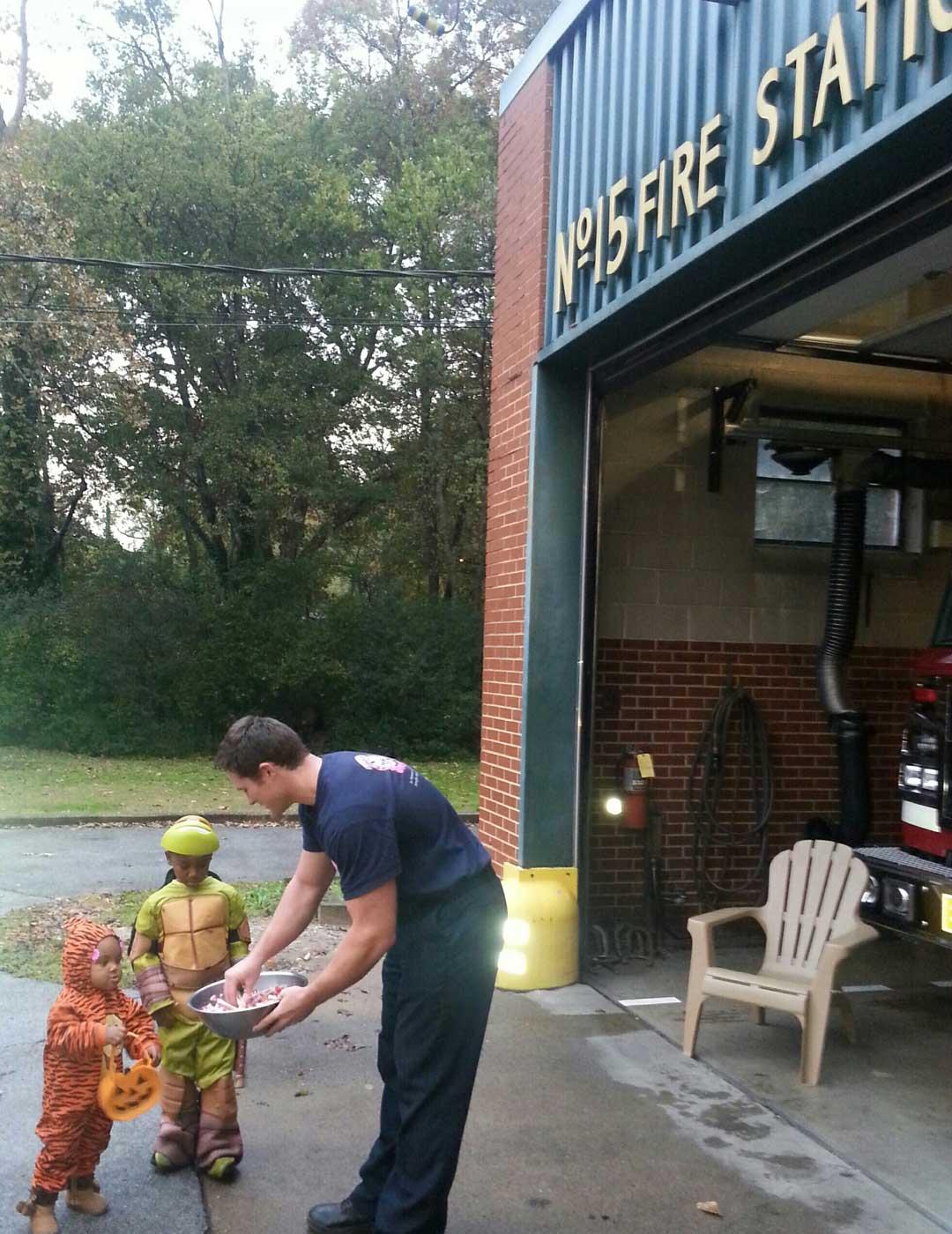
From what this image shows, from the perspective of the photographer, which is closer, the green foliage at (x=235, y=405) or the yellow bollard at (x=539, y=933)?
the yellow bollard at (x=539, y=933)

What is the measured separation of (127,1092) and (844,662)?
565cm

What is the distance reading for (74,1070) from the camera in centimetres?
389

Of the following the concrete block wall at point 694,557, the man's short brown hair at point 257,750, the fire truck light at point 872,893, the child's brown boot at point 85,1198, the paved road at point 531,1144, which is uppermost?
the concrete block wall at point 694,557

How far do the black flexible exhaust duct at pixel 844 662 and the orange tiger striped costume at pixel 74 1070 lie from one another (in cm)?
528

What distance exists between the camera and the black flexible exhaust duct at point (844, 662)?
26.0 feet

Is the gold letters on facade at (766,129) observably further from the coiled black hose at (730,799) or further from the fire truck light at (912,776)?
the coiled black hose at (730,799)

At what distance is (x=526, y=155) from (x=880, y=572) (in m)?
3.75

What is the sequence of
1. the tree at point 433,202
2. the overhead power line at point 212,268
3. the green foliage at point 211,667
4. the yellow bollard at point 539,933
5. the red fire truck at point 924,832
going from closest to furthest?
the red fire truck at point 924,832 < the yellow bollard at point 539,933 < the overhead power line at point 212,268 < the green foliage at point 211,667 < the tree at point 433,202

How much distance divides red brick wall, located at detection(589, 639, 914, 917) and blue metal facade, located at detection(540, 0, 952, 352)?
7.87ft

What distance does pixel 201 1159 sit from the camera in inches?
172

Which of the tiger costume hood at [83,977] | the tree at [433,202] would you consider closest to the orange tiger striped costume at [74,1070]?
the tiger costume hood at [83,977]

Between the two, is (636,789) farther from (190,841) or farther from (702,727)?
(190,841)

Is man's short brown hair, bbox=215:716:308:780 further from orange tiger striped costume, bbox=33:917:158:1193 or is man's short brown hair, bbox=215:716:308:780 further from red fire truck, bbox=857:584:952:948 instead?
red fire truck, bbox=857:584:952:948

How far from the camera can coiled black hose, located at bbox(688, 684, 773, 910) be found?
8.20m
